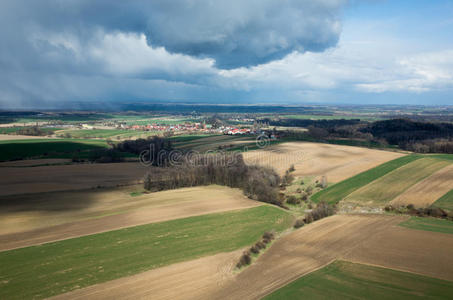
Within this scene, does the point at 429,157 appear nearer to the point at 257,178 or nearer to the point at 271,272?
the point at 257,178

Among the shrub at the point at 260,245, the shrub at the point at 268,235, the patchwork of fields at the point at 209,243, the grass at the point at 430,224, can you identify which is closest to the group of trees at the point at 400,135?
the patchwork of fields at the point at 209,243

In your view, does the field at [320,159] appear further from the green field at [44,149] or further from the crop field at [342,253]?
the green field at [44,149]

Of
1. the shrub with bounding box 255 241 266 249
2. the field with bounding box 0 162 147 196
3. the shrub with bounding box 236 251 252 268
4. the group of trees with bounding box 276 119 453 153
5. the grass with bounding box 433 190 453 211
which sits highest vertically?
the group of trees with bounding box 276 119 453 153

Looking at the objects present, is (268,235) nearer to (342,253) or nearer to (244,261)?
(244,261)

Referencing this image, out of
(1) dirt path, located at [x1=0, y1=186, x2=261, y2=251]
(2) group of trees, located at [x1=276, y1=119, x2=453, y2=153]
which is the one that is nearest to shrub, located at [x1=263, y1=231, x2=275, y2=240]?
(1) dirt path, located at [x1=0, y1=186, x2=261, y2=251]

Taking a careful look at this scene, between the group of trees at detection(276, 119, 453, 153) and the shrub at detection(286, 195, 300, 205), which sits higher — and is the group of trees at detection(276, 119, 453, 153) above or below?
above

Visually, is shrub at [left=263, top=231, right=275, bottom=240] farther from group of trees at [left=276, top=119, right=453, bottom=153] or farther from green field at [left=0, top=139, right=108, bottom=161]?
group of trees at [left=276, top=119, right=453, bottom=153]

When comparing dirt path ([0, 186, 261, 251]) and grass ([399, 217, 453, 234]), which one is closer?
dirt path ([0, 186, 261, 251])

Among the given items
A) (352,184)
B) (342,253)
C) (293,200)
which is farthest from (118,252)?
(352,184)
